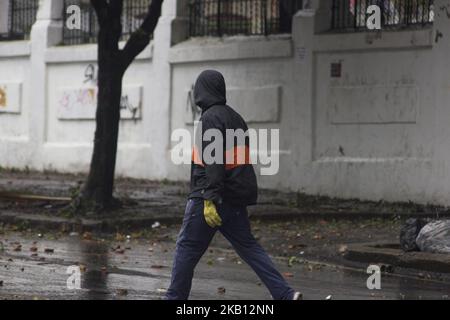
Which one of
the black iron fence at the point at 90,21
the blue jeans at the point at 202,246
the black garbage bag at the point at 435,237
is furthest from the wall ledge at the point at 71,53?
the blue jeans at the point at 202,246

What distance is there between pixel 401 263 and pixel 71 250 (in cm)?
408

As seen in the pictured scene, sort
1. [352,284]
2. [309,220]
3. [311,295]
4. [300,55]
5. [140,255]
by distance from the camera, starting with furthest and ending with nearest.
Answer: [300,55] → [309,220] → [140,255] → [352,284] → [311,295]

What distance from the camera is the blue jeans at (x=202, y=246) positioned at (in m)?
8.58

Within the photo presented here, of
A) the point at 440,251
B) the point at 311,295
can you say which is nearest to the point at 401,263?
the point at 440,251

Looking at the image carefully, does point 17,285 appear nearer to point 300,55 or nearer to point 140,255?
point 140,255

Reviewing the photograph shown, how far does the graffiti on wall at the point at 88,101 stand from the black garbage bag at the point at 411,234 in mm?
10832

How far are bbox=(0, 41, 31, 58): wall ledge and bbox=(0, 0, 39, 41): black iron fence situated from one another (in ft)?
1.44

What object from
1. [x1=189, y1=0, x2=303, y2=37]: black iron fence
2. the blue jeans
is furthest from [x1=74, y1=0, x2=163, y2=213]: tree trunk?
the blue jeans

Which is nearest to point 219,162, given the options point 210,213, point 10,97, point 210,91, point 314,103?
point 210,213

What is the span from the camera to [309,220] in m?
16.6

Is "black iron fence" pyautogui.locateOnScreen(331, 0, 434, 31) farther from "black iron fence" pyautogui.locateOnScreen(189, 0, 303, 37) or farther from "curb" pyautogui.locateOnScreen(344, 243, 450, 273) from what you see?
→ "curb" pyautogui.locateOnScreen(344, 243, 450, 273)

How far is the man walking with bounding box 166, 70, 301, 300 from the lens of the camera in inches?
333

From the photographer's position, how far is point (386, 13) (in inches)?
739

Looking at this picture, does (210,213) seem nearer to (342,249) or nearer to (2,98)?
(342,249)
